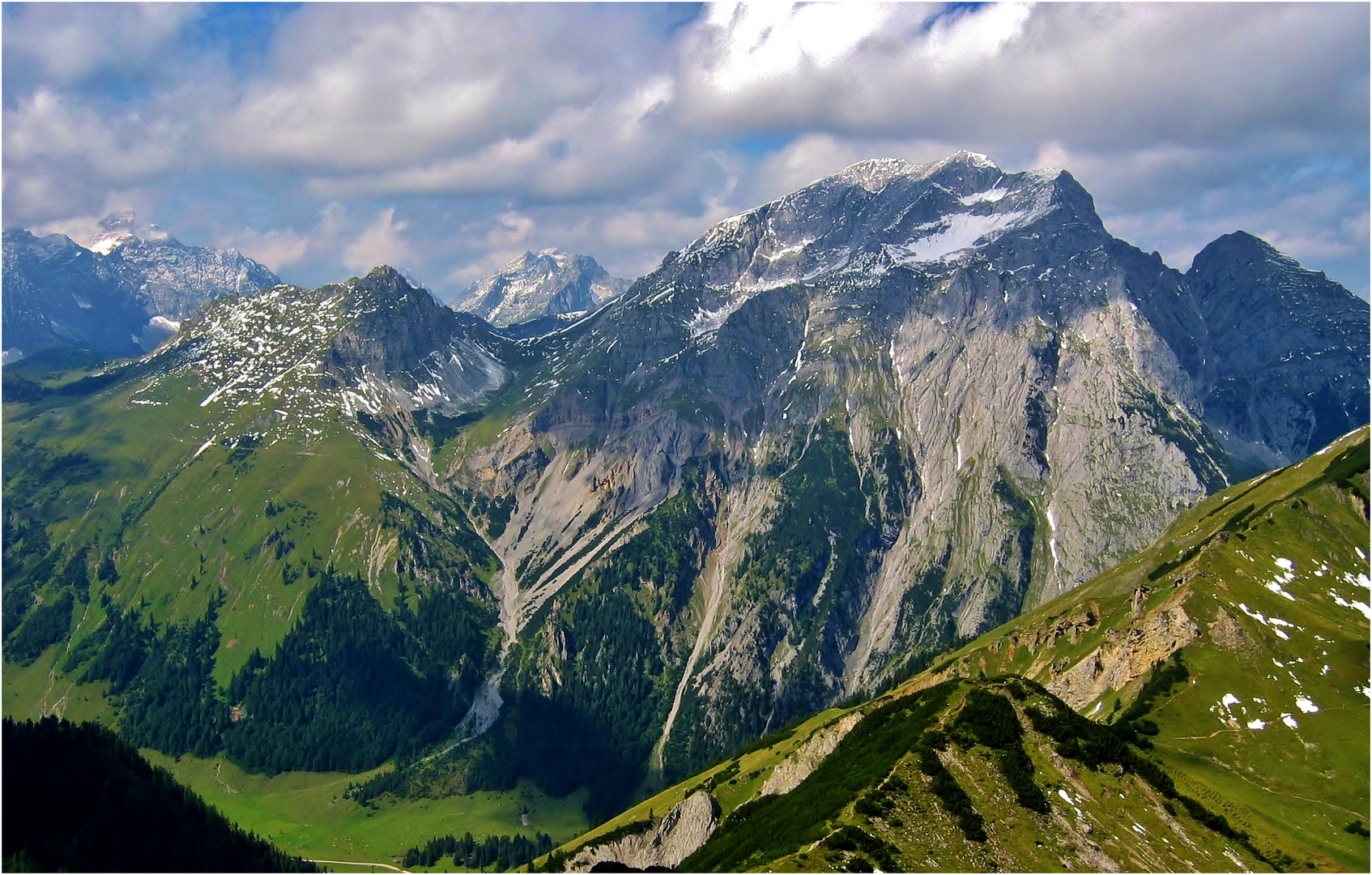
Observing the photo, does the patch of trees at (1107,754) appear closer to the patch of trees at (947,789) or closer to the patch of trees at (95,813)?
the patch of trees at (947,789)

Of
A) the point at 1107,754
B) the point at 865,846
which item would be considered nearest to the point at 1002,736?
the point at 1107,754

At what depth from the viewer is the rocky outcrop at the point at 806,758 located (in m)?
165

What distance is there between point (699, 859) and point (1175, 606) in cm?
9241

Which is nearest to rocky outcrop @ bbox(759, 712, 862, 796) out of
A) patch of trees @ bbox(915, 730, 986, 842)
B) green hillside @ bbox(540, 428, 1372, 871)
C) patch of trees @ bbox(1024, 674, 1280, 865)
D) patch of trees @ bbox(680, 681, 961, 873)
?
green hillside @ bbox(540, 428, 1372, 871)

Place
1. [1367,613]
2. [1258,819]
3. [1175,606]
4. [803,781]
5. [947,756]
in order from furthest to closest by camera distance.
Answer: [1367,613] → [1175,606] → [803,781] → [1258,819] → [947,756]

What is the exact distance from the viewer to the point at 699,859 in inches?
5561

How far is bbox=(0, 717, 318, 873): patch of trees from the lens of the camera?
144125mm

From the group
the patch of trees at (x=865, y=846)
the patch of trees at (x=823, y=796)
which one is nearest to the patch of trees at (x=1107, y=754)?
the patch of trees at (x=823, y=796)

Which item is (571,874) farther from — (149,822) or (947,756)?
(947,756)

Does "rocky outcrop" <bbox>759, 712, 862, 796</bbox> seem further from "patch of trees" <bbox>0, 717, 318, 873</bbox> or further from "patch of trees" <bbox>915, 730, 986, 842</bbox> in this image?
"patch of trees" <bbox>0, 717, 318, 873</bbox>

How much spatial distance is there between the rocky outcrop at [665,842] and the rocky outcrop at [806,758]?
10208mm

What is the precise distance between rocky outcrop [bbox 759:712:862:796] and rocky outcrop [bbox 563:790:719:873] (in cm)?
1021

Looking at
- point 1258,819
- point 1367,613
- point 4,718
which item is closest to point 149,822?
point 4,718

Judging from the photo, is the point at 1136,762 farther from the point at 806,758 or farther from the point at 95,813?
the point at 95,813
